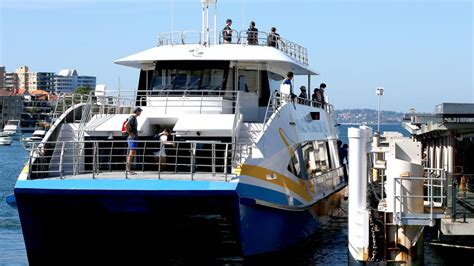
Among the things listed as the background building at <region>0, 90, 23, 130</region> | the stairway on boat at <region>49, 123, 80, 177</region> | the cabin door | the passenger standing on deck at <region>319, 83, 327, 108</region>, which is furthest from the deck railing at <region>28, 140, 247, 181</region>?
the background building at <region>0, 90, 23, 130</region>

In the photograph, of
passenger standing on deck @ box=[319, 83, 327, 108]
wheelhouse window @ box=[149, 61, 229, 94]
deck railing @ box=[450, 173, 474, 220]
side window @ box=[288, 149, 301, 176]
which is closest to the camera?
deck railing @ box=[450, 173, 474, 220]

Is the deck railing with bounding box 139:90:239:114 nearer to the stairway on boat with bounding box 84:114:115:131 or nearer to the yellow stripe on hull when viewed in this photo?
the stairway on boat with bounding box 84:114:115:131

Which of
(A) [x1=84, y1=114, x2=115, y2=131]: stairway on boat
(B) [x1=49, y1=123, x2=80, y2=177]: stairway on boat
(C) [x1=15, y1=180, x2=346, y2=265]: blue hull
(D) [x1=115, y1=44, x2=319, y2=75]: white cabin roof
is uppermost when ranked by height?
(D) [x1=115, y1=44, x2=319, y2=75]: white cabin roof

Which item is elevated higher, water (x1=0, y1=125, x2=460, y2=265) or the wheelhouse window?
the wheelhouse window

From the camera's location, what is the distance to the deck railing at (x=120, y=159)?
17922mm

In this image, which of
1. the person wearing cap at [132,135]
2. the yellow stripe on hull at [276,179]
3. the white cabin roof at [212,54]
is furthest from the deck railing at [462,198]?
the person wearing cap at [132,135]

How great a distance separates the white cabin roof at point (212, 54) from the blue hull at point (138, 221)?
347 centimetres

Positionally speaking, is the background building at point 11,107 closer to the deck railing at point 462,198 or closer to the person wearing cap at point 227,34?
the person wearing cap at point 227,34

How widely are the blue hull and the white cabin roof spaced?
11.4 feet

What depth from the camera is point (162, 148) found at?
18.0 m

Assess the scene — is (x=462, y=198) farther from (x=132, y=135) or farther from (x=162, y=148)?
(x=132, y=135)

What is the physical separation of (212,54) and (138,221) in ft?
13.3

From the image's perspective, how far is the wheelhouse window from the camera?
21.4m

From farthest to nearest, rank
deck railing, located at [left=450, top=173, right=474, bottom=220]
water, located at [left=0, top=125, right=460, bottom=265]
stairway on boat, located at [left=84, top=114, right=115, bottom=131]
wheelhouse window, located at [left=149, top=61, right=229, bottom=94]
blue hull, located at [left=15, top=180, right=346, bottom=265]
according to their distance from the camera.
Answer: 1. wheelhouse window, located at [left=149, top=61, right=229, bottom=94]
2. water, located at [left=0, top=125, right=460, bottom=265]
3. stairway on boat, located at [left=84, top=114, right=115, bottom=131]
4. blue hull, located at [left=15, top=180, right=346, bottom=265]
5. deck railing, located at [left=450, top=173, right=474, bottom=220]
